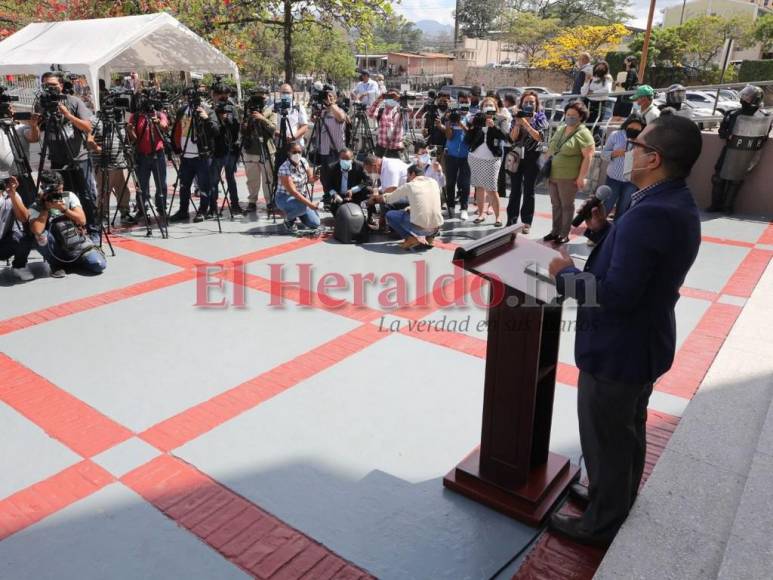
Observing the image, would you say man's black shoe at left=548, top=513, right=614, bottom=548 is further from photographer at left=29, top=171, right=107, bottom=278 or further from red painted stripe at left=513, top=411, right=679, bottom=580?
photographer at left=29, top=171, right=107, bottom=278

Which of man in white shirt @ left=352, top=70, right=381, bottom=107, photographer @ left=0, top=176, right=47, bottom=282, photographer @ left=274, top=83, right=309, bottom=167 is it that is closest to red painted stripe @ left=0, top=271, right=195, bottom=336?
photographer @ left=0, top=176, right=47, bottom=282

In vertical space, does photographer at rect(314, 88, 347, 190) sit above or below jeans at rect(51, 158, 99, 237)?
above

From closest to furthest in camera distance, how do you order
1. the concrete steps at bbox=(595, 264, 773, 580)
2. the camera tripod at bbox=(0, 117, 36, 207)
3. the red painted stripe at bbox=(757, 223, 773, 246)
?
the concrete steps at bbox=(595, 264, 773, 580), the camera tripod at bbox=(0, 117, 36, 207), the red painted stripe at bbox=(757, 223, 773, 246)

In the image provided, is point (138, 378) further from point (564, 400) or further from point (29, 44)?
point (29, 44)

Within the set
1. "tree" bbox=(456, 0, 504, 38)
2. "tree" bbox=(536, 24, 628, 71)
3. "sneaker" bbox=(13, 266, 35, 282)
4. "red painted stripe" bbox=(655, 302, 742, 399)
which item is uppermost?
"tree" bbox=(456, 0, 504, 38)

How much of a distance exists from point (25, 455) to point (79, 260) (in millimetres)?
3085

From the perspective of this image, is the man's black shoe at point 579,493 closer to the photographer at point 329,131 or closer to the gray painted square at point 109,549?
the gray painted square at point 109,549

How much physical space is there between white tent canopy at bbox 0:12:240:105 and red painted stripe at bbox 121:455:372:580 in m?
10.2

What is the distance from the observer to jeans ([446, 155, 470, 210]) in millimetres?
8156

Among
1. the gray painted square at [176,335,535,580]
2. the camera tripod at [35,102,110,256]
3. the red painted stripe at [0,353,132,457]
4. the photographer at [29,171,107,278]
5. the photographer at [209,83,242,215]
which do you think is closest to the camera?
the gray painted square at [176,335,535,580]

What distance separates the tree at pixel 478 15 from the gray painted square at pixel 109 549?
3267 inches

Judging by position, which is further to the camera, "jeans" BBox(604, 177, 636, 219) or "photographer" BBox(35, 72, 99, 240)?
"jeans" BBox(604, 177, 636, 219)

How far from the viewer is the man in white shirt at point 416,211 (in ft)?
21.5

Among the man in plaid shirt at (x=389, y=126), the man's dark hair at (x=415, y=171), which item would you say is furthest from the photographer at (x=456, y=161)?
the man's dark hair at (x=415, y=171)
